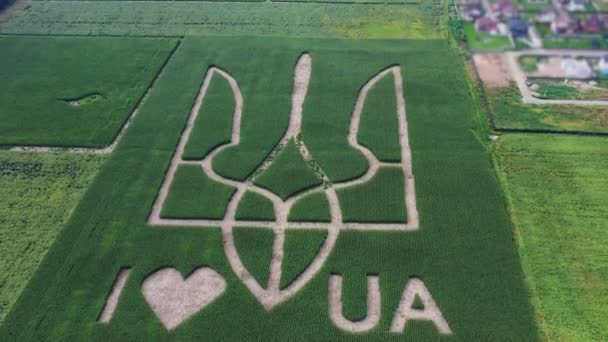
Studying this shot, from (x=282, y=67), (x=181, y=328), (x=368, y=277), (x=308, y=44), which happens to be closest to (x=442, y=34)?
(x=308, y=44)

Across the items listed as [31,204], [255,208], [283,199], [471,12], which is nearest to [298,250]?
[283,199]

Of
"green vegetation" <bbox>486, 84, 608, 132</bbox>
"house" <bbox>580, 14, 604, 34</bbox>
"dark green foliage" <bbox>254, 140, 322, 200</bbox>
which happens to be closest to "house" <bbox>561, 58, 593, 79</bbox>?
"green vegetation" <bbox>486, 84, 608, 132</bbox>

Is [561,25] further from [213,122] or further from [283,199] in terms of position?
[213,122]

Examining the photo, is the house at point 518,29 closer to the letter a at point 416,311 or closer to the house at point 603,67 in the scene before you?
the house at point 603,67

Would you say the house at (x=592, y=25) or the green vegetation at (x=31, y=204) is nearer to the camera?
the green vegetation at (x=31, y=204)

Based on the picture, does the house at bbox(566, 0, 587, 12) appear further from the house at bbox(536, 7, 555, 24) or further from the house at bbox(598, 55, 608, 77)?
the house at bbox(598, 55, 608, 77)

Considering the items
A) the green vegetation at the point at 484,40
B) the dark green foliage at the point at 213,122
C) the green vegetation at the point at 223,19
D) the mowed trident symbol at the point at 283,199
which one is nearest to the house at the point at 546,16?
the green vegetation at the point at 484,40
